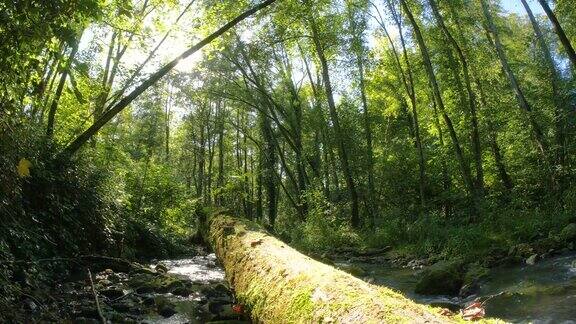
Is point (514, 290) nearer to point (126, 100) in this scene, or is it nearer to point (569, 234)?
point (569, 234)

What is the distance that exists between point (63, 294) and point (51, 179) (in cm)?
248

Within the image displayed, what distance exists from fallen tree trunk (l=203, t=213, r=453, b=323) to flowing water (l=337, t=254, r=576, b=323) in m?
2.97

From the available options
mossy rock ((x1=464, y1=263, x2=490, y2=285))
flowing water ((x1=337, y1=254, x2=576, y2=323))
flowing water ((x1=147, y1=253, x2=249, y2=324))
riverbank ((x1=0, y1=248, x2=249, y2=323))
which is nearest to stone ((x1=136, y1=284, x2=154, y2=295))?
riverbank ((x1=0, y1=248, x2=249, y2=323))

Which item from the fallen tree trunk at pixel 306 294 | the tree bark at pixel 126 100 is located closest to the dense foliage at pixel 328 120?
the tree bark at pixel 126 100

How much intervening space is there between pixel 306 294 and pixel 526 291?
540 centimetres

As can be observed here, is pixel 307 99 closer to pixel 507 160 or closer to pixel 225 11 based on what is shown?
pixel 507 160

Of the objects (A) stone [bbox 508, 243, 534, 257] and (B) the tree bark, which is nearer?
(B) the tree bark

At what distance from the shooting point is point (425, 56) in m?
14.8

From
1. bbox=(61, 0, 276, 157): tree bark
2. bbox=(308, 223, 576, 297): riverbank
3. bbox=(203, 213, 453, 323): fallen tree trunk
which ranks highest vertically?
bbox=(61, 0, 276, 157): tree bark

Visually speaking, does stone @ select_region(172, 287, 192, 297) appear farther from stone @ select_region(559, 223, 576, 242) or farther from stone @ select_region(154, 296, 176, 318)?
stone @ select_region(559, 223, 576, 242)

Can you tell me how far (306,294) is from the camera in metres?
3.88

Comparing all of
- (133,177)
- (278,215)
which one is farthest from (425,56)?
(278,215)

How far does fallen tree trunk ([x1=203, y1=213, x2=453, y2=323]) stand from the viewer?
9.96 feet

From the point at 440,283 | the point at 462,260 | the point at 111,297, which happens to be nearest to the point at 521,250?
the point at 462,260
